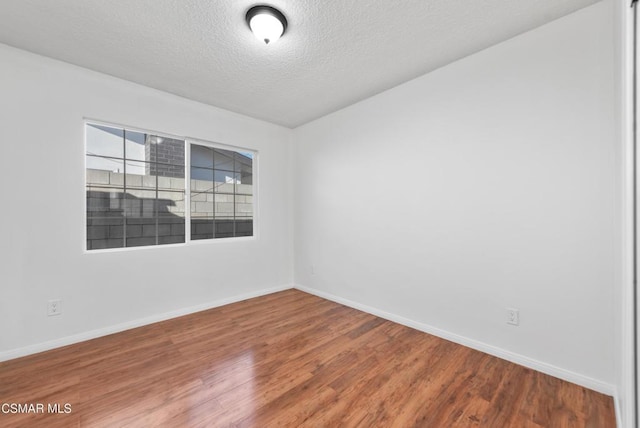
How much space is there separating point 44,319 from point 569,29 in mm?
4819

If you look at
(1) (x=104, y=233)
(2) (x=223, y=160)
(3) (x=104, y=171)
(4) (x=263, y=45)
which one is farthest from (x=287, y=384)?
(2) (x=223, y=160)

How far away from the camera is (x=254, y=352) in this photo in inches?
92.0

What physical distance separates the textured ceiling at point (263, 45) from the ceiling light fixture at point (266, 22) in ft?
0.17

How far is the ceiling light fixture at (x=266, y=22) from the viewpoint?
1.81 metres

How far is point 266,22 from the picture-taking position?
1848 mm

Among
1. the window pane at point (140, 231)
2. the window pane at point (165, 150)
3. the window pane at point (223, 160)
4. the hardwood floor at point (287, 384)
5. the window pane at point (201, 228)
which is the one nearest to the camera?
the hardwood floor at point (287, 384)

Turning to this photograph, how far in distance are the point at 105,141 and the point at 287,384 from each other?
2.99m

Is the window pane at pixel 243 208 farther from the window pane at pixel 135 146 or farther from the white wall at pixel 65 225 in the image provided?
the window pane at pixel 135 146

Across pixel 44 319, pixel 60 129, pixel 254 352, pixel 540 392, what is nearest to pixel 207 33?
pixel 60 129

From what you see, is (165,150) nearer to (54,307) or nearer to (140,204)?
(140,204)

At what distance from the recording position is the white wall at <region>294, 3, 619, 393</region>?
183 centimetres

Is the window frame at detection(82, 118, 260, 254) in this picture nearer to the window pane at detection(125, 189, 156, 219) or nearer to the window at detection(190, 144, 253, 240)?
the window at detection(190, 144, 253, 240)

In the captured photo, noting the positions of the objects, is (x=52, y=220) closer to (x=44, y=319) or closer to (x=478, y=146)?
(x=44, y=319)

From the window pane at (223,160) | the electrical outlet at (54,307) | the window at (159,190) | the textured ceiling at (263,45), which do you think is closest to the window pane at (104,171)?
the window at (159,190)
